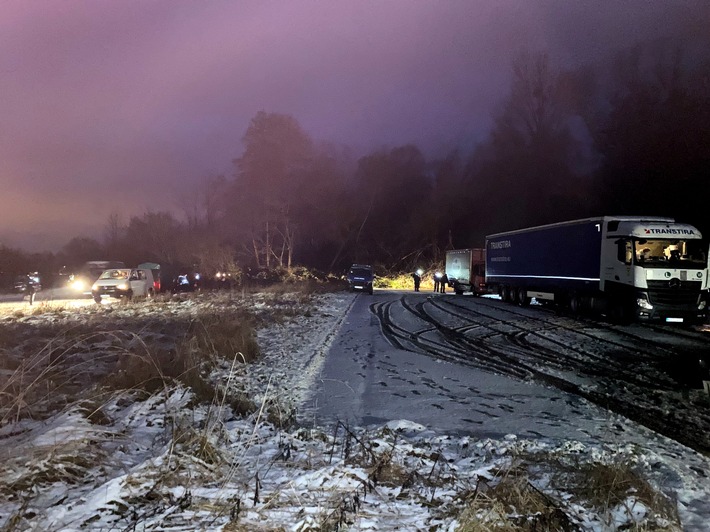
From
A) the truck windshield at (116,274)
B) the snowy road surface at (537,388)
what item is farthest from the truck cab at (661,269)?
the truck windshield at (116,274)

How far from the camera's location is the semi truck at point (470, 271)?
35969mm

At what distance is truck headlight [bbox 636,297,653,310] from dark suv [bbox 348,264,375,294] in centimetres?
2379

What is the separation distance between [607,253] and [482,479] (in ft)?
56.0

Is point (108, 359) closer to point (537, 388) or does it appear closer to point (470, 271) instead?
point (537, 388)

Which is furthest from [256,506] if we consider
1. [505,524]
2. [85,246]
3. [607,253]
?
[85,246]

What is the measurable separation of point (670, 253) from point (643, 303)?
2239 millimetres

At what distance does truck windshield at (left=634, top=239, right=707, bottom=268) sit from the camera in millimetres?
16641

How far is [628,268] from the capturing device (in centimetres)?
1705

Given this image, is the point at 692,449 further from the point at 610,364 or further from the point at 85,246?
A: the point at 85,246

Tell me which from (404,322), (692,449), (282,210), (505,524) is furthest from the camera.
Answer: (282,210)

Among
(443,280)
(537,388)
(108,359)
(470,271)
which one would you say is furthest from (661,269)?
(443,280)

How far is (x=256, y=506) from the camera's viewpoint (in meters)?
3.28

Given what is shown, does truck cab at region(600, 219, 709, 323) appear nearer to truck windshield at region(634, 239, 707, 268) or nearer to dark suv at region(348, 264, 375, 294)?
truck windshield at region(634, 239, 707, 268)

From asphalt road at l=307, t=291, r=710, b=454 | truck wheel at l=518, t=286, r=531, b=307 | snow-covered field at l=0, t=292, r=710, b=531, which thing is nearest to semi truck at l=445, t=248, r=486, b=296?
truck wheel at l=518, t=286, r=531, b=307
